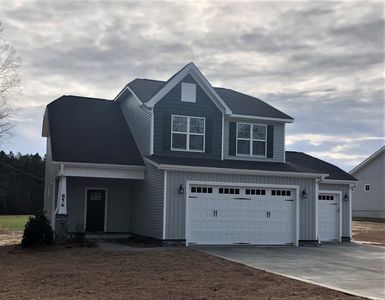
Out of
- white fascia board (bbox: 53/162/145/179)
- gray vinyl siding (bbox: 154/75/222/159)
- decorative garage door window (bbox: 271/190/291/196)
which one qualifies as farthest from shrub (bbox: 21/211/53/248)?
decorative garage door window (bbox: 271/190/291/196)

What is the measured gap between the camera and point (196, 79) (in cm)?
2384

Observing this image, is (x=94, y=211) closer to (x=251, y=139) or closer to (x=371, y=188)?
(x=251, y=139)

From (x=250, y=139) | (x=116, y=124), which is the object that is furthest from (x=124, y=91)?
(x=250, y=139)

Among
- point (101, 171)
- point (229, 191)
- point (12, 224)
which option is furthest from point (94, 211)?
point (12, 224)

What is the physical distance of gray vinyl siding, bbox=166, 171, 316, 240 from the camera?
21016 millimetres

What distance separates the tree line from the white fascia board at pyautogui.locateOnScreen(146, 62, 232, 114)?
50771mm

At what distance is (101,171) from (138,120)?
137 inches

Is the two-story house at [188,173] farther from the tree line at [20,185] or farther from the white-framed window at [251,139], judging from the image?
the tree line at [20,185]

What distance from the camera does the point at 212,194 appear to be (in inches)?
863

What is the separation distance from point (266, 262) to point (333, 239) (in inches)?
419

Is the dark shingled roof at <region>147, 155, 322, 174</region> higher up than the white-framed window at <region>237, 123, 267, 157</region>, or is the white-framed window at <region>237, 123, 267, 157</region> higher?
the white-framed window at <region>237, 123, 267, 157</region>

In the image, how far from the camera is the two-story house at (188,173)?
854 inches

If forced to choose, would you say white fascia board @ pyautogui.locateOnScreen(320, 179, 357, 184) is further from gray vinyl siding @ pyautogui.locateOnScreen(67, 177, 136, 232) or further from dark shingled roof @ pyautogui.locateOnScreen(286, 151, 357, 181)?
gray vinyl siding @ pyautogui.locateOnScreen(67, 177, 136, 232)

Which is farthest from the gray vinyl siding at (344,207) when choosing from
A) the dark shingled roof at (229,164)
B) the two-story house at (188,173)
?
the dark shingled roof at (229,164)
